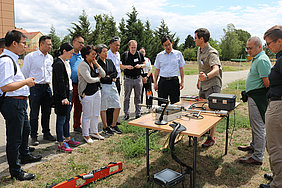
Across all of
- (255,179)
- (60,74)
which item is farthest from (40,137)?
(255,179)

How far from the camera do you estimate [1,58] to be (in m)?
2.92

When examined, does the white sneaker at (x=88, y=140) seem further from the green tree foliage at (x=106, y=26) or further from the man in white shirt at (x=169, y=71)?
the green tree foliage at (x=106, y=26)

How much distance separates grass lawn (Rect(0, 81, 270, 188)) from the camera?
3221 millimetres

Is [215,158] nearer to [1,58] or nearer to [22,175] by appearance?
[22,175]

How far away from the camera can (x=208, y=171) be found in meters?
3.57

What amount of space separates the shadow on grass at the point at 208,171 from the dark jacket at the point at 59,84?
6.17ft

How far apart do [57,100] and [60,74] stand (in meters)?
0.49

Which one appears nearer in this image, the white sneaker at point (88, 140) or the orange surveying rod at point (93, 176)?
the orange surveying rod at point (93, 176)

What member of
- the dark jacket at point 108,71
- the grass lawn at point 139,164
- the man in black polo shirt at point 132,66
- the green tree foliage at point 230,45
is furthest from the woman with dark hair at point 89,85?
the green tree foliage at point 230,45

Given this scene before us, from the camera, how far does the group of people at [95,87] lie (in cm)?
285

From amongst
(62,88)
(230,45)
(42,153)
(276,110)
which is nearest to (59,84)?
(62,88)

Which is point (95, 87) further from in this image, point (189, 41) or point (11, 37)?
point (189, 41)

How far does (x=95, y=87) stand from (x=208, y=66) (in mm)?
2347

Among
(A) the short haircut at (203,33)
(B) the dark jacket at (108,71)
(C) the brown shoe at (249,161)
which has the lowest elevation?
(C) the brown shoe at (249,161)
